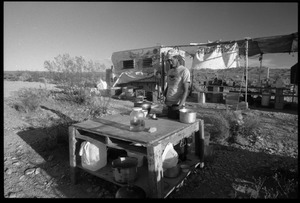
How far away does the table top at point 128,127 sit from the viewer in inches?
88.9

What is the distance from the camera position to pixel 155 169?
6.96ft

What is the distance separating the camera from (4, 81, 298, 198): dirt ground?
2.72 meters

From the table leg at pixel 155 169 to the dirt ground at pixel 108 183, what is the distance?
56 centimetres

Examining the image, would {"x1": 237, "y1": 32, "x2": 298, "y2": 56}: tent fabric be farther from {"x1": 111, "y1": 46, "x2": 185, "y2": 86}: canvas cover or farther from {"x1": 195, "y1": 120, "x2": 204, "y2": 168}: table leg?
{"x1": 195, "y1": 120, "x2": 204, "y2": 168}: table leg

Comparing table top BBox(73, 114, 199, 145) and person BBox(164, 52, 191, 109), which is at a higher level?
person BBox(164, 52, 191, 109)

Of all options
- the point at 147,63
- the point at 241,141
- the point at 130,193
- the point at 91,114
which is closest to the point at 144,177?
the point at 130,193

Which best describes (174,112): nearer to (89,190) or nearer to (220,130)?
(89,190)

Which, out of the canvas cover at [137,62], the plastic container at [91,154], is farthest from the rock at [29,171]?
the canvas cover at [137,62]

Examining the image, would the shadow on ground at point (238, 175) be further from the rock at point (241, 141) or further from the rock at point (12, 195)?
the rock at point (12, 195)

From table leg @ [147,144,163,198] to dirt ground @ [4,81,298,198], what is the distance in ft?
1.83

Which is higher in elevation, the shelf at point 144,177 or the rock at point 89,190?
the shelf at point 144,177

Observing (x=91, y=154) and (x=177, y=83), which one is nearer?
(x=91, y=154)

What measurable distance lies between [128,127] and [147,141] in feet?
2.19

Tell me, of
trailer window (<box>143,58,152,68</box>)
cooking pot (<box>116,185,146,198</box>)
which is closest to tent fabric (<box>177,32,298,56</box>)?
trailer window (<box>143,58,152,68</box>)
